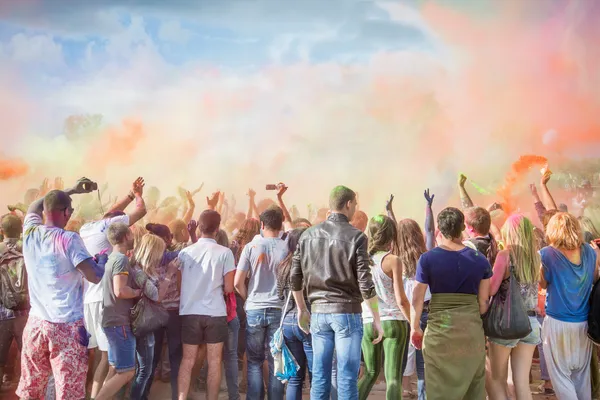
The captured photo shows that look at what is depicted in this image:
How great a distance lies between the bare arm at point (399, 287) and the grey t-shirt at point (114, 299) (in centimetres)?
194

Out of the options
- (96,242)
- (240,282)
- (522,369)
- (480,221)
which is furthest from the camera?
(96,242)

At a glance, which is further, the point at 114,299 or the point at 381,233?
the point at 114,299

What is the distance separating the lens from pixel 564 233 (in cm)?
406

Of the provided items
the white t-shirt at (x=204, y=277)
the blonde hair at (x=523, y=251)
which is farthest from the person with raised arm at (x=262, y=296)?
the blonde hair at (x=523, y=251)

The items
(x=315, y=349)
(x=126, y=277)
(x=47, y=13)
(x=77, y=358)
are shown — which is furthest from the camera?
(x=47, y=13)

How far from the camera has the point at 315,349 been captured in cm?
371

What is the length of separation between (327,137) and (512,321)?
7447 mm

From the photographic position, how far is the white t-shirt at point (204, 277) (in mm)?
4383

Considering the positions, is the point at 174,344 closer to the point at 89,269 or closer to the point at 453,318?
the point at 89,269

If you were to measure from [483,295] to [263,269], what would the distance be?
166 centimetres

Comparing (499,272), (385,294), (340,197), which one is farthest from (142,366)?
(499,272)

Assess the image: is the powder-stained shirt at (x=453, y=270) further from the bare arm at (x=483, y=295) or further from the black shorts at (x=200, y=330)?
the black shorts at (x=200, y=330)

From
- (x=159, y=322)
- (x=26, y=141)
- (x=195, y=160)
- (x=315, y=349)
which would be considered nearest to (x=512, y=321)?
(x=315, y=349)

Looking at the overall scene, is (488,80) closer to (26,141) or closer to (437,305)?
(437,305)
